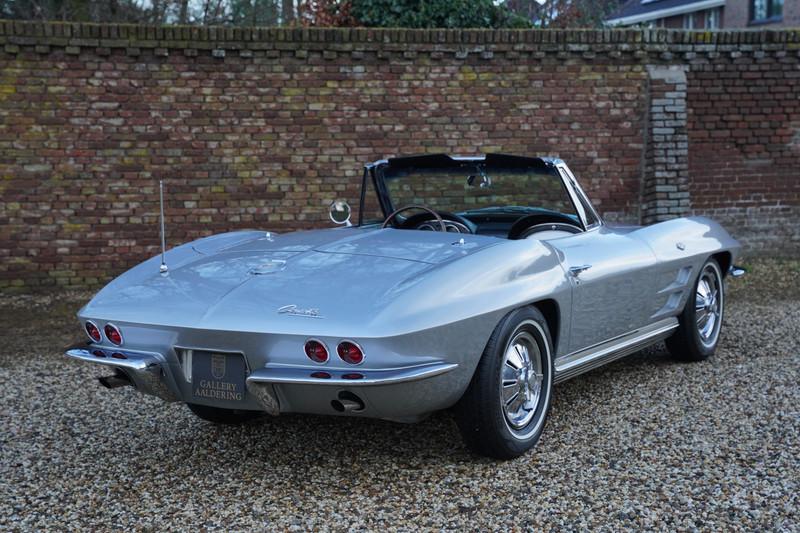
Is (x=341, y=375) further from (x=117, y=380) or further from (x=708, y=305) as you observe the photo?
(x=708, y=305)

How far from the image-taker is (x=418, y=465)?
3723mm

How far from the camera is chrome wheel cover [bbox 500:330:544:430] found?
3.71 metres

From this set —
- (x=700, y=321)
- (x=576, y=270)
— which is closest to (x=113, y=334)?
(x=576, y=270)

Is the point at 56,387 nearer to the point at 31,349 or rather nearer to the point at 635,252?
the point at 31,349

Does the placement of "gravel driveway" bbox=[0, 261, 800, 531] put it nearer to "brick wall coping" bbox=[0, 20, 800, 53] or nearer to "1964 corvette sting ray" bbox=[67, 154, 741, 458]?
"1964 corvette sting ray" bbox=[67, 154, 741, 458]

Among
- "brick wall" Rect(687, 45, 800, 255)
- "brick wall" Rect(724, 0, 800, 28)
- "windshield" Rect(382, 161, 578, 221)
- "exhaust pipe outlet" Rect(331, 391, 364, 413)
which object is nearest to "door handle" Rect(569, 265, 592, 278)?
"windshield" Rect(382, 161, 578, 221)

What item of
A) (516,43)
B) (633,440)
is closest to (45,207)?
(516,43)

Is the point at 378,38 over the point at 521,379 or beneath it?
over

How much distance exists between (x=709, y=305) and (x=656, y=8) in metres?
34.2

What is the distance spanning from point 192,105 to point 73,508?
6015 mm

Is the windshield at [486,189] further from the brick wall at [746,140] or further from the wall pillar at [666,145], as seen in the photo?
the brick wall at [746,140]

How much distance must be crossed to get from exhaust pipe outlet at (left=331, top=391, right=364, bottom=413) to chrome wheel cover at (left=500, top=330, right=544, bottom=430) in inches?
26.1

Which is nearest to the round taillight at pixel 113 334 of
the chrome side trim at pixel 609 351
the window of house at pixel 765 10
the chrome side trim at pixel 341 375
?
the chrome side trim at pixel 341 375

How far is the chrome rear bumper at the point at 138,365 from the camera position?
348cm
